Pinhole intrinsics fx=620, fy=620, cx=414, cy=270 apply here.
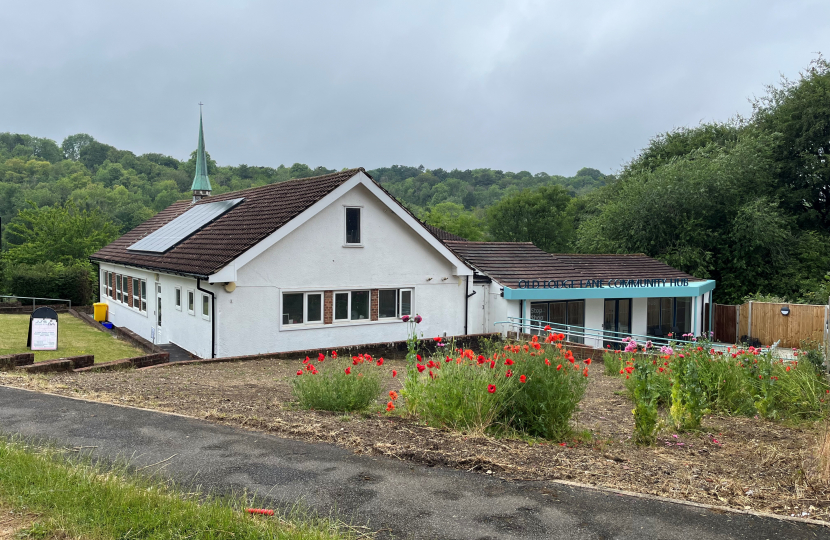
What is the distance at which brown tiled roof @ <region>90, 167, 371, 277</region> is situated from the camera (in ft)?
57.8

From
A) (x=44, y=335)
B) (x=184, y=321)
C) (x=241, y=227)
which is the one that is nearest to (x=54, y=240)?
(x=184, y=321)

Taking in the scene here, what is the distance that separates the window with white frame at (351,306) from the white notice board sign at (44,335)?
25.6ft

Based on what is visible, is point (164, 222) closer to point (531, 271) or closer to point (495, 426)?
point (531, 271)

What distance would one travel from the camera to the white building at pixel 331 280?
17.7m

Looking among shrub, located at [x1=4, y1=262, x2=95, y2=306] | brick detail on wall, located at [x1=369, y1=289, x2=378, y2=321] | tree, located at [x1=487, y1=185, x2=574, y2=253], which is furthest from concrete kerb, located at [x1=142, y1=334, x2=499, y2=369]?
tree, located at [x1=487, y1=185, x2=574, y2=253]

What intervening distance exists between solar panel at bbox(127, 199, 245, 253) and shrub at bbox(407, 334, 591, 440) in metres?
16.5

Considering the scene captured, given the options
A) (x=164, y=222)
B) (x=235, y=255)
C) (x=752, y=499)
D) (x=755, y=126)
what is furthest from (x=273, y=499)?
(x=755, y=126)

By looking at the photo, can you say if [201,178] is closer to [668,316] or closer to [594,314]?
[594,314]

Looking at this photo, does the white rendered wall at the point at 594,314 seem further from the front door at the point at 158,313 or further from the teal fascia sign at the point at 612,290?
the front door at the point at 158,313

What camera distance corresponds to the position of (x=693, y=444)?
283 inches

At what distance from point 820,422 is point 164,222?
91.9 feet

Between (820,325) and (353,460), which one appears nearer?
(353,460)

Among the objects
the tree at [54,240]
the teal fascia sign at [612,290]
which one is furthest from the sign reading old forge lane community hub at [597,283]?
the tree at [54,240]

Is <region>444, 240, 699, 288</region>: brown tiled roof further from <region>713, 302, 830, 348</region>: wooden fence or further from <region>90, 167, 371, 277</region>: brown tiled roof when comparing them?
<region>90, 167, 371, 277</region>: brown tiled roof
